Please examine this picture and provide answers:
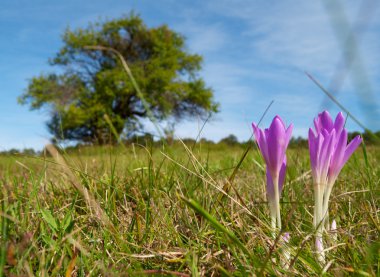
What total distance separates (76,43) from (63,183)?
28.7 meters

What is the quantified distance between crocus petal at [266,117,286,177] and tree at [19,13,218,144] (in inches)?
1063

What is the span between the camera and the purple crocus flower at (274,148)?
46.5 inches

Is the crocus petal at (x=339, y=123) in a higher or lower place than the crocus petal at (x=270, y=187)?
higher

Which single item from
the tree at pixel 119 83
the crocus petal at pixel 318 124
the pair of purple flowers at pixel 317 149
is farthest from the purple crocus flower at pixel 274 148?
the tree at pixel 119 83

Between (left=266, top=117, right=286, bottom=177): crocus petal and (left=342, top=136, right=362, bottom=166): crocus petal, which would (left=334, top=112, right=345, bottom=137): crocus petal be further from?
(left=266, top=117, right=286, bottom=177): crocus petal

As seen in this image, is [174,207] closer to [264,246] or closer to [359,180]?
[264,246]

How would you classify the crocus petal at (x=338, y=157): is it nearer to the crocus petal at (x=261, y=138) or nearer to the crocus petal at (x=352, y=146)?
the crocus petal at (x=352, y=146)

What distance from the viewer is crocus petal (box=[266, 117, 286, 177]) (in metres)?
1.17

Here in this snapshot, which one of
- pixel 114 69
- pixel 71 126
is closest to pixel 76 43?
pixel 114 69

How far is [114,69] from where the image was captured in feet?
96.5

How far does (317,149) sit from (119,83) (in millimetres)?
28046

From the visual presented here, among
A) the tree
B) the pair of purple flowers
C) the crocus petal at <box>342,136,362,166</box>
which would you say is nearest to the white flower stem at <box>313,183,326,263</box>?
the pair of purple flowers

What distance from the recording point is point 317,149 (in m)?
1.21

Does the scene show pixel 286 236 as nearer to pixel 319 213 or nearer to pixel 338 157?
pixel 319 213
